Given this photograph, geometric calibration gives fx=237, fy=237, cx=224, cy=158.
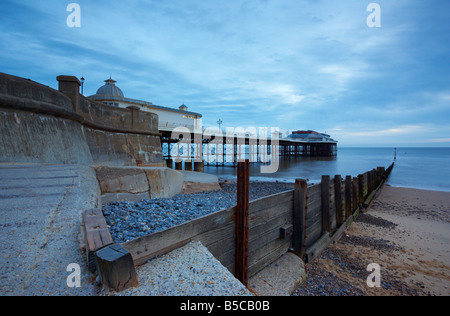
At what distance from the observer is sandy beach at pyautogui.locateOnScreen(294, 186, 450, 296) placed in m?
3.94

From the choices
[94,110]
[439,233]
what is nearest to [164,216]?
[439,233]

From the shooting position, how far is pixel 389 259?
521 centimetres

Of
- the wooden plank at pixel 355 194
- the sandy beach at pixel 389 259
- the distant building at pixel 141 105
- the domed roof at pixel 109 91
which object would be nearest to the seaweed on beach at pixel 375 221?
the sandy beach at pixel 389 259

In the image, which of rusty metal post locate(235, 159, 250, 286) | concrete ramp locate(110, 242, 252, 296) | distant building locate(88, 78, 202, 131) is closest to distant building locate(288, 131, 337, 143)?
distant building locate(88, 78, 202, 131)

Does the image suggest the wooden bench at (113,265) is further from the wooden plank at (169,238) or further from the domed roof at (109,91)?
the domed roof at (109,91)

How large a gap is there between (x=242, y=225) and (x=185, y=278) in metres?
1.38

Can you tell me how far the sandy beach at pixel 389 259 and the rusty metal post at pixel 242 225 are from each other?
3.09 feet

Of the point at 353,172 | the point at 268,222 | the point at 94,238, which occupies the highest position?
the point at 94,238

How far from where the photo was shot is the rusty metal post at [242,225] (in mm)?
3130

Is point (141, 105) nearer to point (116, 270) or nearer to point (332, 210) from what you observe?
point (332, 210)

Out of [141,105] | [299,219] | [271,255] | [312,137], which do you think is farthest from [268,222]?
[312,137]

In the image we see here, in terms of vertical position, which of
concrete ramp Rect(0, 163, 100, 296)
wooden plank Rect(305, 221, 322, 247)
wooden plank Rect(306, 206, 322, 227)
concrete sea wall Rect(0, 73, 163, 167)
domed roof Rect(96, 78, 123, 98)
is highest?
domed roof Rect(96, 78, 123, 98)

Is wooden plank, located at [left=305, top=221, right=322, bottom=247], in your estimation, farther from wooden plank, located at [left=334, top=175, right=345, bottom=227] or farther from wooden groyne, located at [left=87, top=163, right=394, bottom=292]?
wooden plank, located at [left=334, top=175, right=345, bottom=227]

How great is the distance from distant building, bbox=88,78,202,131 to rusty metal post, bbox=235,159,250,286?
20574mm
